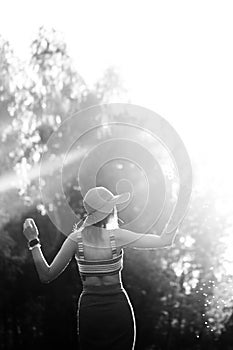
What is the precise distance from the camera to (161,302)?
42.0 metres

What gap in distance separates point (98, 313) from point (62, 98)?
3055 centimetres

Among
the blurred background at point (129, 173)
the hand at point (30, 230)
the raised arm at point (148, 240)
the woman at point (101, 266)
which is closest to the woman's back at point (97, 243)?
the woman at point (101, 266)

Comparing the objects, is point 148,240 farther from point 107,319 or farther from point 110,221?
point 107,319

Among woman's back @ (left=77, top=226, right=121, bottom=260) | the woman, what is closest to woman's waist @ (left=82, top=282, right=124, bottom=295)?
the woman

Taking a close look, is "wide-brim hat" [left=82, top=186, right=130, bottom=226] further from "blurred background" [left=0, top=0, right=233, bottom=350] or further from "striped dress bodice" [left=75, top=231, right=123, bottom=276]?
"blurred background" [left=0, top=0, right=233, bottom=350]

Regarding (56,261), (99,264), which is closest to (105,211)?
(99,264)

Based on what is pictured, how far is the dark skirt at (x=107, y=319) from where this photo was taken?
4719mm

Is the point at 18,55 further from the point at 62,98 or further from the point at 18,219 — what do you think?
the point at 18,219

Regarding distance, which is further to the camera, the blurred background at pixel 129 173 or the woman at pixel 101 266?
the blurred background at pixel 129 173

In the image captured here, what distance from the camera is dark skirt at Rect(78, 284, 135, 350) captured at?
4.72 metres

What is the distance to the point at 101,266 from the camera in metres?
4.78

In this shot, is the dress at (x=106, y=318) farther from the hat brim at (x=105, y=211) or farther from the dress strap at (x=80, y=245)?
the hat brim at (x=105, y=211)

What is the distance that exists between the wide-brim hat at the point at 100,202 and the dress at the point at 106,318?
28cm

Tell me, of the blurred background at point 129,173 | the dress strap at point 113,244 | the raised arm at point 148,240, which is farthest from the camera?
the blurred background at point 129,173
